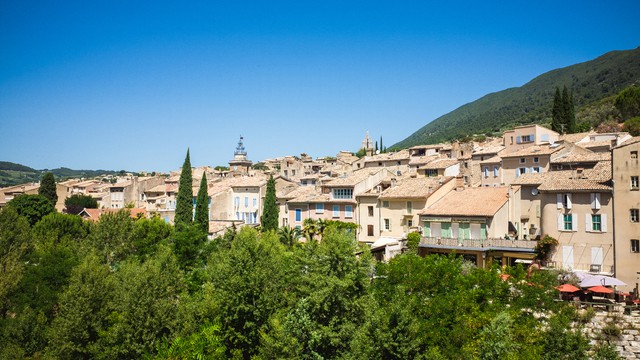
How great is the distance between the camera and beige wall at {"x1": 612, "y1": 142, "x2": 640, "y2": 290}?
30.9m

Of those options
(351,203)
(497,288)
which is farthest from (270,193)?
(497,288)

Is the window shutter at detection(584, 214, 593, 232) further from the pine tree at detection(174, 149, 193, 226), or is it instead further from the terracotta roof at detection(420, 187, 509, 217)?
the pine tree at detection(174, 149, 193, 226)

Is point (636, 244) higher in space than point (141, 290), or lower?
higher

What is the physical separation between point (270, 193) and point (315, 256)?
27.4 metres

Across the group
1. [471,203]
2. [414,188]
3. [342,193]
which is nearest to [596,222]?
[471,203]

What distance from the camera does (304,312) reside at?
25562 mm

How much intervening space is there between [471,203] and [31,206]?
64476 millimetres

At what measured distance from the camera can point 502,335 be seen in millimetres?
21812

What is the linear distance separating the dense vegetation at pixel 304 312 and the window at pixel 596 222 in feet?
23.5

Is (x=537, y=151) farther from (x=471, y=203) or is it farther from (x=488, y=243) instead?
(x=488, y=243)

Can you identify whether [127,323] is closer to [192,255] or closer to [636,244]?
[192,255]

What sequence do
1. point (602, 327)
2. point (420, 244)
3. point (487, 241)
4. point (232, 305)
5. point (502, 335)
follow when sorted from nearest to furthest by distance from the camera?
point (502, 335) → point (602, 327) → point (232, 305) → point (487, 241) → point (420, 244)

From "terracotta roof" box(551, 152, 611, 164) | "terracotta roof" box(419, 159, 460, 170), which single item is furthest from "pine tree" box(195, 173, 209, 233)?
"terracotta roof" box(551, 152, 611, 164)

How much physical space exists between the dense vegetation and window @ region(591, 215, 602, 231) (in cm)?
715
